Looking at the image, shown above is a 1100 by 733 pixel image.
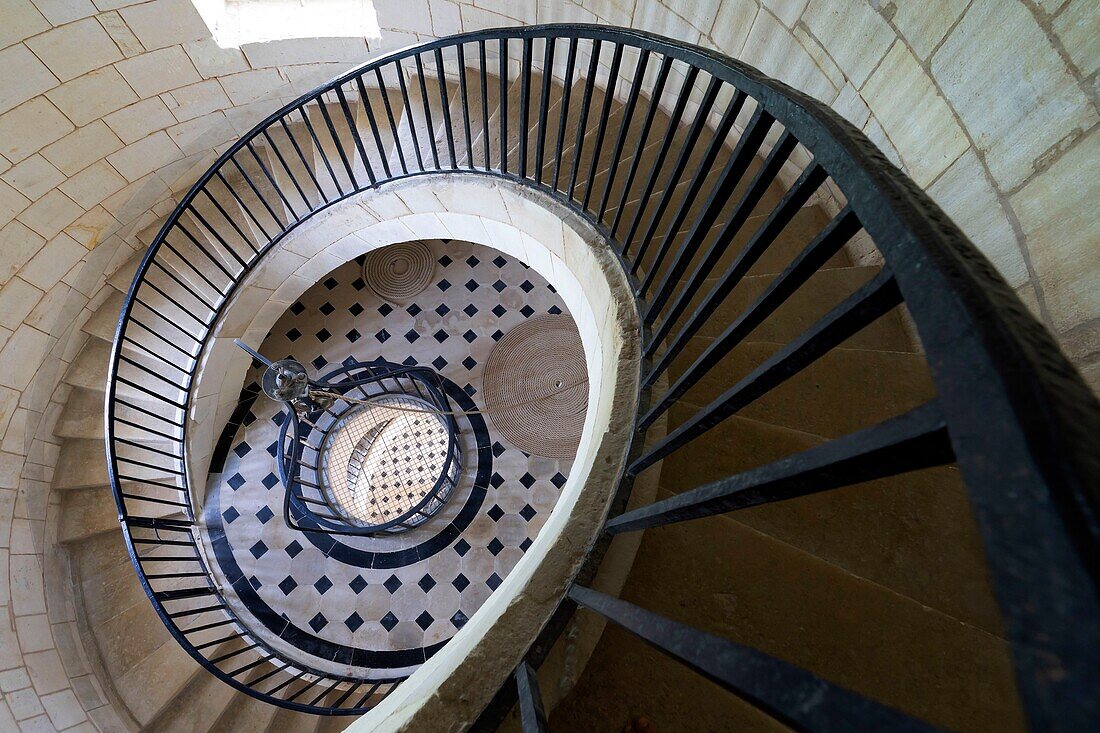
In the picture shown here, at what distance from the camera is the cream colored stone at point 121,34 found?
142 inches

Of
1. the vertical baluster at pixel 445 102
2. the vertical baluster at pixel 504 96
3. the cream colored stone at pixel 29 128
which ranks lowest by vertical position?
the cream colored stone at pixel 29 128

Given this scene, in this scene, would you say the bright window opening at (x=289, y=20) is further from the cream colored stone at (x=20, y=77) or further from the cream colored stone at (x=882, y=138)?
the cream colored stone at (x=882, y=138)

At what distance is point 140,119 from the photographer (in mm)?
4219

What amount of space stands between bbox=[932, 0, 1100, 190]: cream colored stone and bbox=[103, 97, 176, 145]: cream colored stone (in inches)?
206

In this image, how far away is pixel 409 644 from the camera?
4.50 meters

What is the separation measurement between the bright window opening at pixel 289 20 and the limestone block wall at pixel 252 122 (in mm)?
74

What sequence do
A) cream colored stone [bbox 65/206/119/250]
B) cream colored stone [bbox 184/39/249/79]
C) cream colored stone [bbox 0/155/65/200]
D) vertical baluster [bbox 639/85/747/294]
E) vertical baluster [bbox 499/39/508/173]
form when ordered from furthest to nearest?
cream colored stone [bbox 65/206/119/250] → cream colored stone [bbox 184/39/249/79] → cream colored stone [bbox 0/155/65/200] → vertical baluster [bbox 499/39/508/173] → vertical baluster [bbox 639/85/747/294]

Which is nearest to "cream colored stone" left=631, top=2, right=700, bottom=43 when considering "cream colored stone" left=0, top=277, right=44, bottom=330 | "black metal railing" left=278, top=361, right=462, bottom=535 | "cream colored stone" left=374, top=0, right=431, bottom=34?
"cream colored stone" left=374, top=0, right=431, bottom=34

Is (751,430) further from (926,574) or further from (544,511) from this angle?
(544,511)

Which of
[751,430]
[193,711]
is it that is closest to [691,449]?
[751,430]

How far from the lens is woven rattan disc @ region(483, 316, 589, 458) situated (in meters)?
5.10

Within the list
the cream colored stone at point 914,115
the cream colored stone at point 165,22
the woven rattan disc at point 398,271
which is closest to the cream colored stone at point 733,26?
the cream colored stone at point 914,115

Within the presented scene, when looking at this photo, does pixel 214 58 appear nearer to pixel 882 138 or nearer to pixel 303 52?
pixel 303 52

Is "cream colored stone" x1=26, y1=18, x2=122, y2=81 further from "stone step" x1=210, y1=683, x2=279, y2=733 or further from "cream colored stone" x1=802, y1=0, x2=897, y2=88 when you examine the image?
"stone step" x1=210, y1=683, x2=279, y2=733
